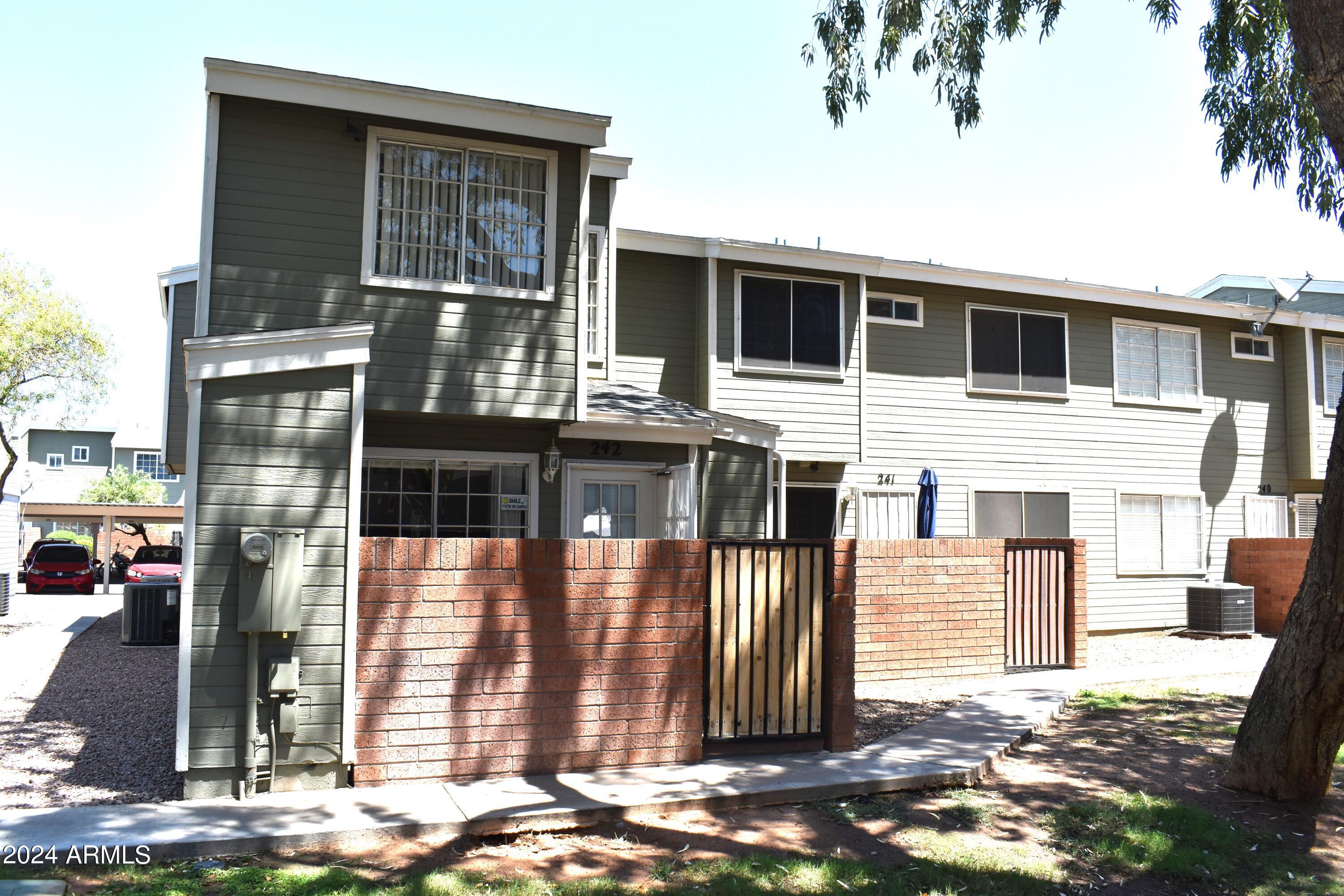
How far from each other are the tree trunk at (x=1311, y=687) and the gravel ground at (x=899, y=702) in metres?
2.66

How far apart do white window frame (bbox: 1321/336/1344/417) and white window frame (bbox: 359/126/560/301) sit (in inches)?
634

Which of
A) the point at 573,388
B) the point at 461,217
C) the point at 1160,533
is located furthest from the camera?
the point at 1160,533

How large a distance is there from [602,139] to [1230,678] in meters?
9.52

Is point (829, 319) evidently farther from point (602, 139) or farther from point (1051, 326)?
point (602, 139)

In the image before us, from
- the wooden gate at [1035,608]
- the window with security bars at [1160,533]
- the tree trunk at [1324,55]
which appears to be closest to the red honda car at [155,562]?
the wooden gate at [1035,608]

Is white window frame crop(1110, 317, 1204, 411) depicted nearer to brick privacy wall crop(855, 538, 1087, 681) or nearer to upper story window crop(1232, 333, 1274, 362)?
upper story window crop(1232, 333, 1274, 362)

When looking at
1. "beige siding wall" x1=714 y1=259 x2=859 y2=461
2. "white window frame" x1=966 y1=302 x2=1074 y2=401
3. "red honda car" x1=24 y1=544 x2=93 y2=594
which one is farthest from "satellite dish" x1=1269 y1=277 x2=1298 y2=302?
"red honda car" x1=24 y1=544 x2=93 y2=594

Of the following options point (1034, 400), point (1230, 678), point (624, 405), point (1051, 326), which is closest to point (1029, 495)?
point (1034, 400)

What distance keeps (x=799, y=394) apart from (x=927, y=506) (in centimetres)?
243

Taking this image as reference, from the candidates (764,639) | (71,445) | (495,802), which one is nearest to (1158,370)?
(764,639)

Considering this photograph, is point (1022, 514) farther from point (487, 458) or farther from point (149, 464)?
point (149, 464)

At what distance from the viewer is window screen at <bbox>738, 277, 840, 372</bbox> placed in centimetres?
1414

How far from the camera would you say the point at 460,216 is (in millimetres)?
9508

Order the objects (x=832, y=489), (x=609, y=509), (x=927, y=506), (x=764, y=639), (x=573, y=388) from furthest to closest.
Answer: (x=832, y=489), (x=927, y=506), (x=609, y=509), (x=573, y=388), (x=764, y=639)
